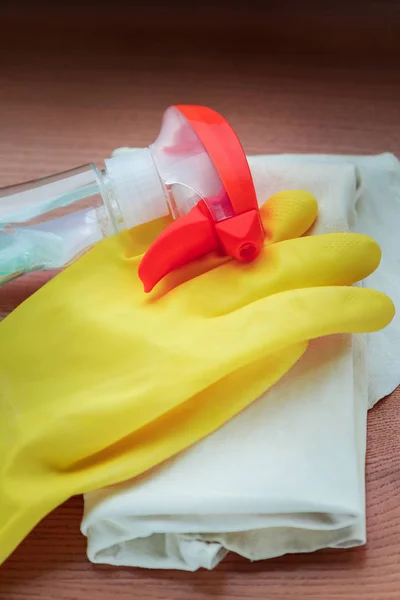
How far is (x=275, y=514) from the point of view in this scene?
0.39 meters

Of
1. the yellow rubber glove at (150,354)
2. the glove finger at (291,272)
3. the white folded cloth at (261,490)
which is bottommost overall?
the white folded cloth at (261,490)

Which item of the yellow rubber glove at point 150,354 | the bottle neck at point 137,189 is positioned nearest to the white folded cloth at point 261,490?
the yellow rubber glove at point 150,354

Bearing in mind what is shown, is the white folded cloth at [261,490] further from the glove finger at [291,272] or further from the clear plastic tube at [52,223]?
the clear plastic tube at [52,223]

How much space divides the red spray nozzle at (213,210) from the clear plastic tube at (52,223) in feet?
0.25

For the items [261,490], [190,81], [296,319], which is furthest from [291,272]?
[190,81]

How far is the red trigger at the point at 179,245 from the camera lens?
0.44 metres

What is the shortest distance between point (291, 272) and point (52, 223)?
219 millimetres

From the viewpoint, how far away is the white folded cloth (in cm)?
39

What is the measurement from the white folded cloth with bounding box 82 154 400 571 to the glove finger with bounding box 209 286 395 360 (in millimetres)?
35

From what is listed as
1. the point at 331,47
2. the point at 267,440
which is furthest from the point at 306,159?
the point at 267,440

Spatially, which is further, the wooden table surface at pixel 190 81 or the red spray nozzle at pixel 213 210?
the wooden table surface at pixel 190 81

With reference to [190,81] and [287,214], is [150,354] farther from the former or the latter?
[190,81]

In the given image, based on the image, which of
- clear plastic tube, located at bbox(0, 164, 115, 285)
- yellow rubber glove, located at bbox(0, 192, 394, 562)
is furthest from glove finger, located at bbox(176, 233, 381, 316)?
clear plastic tube, located at bbox(0, 164, 115, 285)

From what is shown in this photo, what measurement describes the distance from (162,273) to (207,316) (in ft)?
0.17
